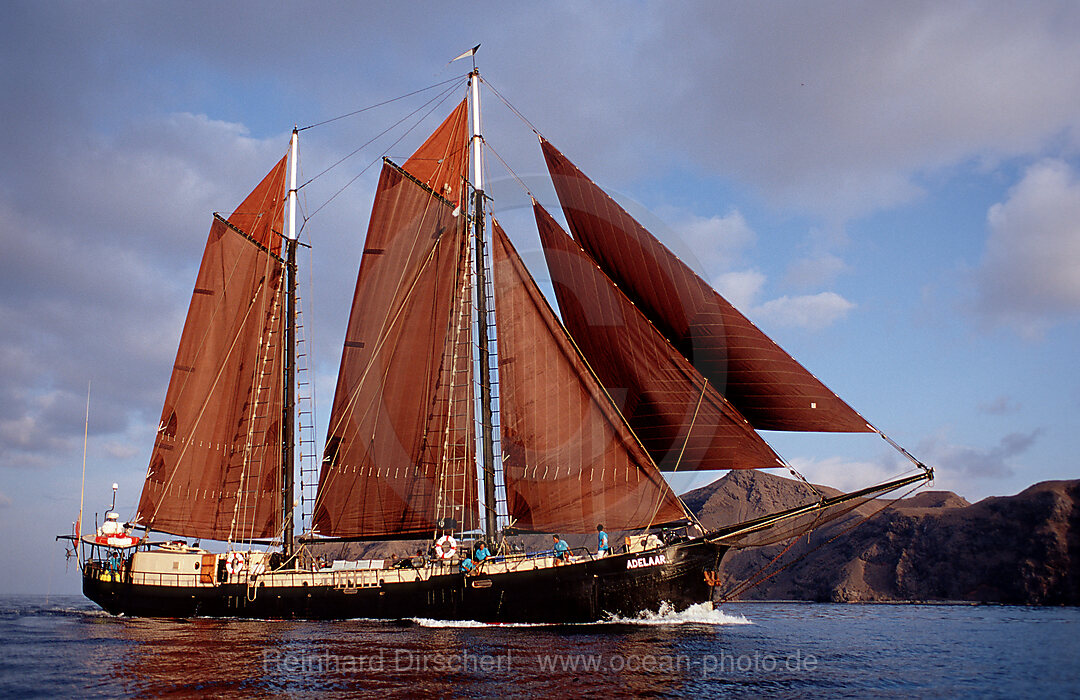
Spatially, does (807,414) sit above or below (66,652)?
above

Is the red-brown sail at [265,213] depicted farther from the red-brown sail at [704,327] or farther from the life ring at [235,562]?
the red-brown sail at [704,327]

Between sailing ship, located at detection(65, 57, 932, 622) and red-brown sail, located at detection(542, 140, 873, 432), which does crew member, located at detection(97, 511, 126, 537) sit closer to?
sailing ship, located at detection(65, 57, 932, 622)

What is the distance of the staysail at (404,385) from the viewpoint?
4203cm

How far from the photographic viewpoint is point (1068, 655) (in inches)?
1237

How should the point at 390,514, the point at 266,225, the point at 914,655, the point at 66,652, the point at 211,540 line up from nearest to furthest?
the point at 66,652, the point at 914,655, the point at 390,514, the point at 211,540, the point at 266,225

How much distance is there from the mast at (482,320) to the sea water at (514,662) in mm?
6437

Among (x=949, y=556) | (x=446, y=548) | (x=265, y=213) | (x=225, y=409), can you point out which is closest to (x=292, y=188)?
(x=265, y=213)

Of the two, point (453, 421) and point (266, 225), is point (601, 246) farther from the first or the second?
point (266, 225)

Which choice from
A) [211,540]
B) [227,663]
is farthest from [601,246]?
[211,540]

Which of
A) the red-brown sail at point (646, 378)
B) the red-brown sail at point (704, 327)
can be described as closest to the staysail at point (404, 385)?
the red-brown sail at point (646, 378)

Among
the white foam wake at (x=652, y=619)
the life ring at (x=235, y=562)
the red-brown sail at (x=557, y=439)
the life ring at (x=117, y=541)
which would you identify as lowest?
the white foam wake at (x=652, y=619)

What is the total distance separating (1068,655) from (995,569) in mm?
90047

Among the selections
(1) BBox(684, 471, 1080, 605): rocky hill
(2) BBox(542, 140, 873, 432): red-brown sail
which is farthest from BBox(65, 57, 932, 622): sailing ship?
(1) BBox(684, 471, 1080, 605): rocky hill

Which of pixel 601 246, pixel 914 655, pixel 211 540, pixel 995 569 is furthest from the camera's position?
pixel 995 569
